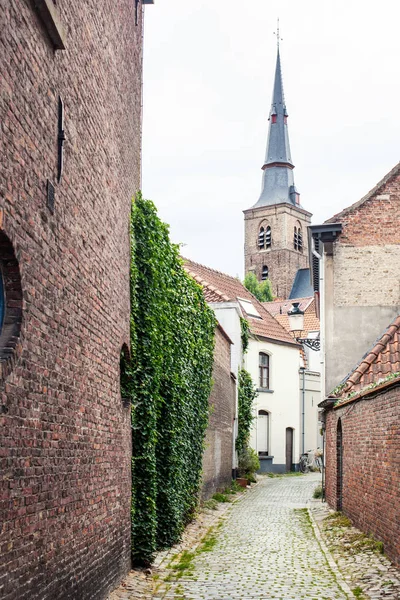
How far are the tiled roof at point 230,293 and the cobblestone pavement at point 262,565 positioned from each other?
1074cm

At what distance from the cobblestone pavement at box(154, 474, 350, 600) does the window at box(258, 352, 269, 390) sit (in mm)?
17745

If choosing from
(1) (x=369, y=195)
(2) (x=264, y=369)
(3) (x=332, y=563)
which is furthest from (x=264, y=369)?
(3) (x=332, y=563)

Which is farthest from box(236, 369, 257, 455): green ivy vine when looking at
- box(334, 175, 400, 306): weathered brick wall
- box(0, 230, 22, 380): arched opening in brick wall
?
box(0, 230, 22, 380): arched opening in brick wall

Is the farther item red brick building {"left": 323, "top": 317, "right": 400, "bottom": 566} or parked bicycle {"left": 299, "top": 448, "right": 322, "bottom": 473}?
parked bicycle {"left": 299, "top": 448, "right": 322, "bottom": 473}

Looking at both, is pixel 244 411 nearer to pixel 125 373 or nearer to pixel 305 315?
pixel 125 373

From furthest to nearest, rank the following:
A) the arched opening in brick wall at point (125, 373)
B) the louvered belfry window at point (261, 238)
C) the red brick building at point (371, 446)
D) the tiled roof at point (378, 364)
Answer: the louvered belfry window at point (261, 238) < the tiled roof at point (378, 364) < the red brick building at point (371, 446) < the arched opening in brick wall at point (125, 373)

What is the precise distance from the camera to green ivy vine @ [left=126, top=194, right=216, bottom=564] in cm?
1030

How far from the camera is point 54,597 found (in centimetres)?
602

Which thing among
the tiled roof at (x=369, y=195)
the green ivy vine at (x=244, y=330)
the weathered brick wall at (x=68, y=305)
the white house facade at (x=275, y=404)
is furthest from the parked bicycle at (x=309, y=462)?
the weathered brick wall at (x=68, y=305)

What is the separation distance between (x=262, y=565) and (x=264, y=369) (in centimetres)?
2535

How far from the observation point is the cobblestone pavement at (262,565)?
8.95 meters

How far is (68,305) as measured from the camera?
6.62 meters

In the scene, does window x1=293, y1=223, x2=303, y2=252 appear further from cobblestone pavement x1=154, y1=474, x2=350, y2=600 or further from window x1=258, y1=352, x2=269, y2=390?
cobblestone pavement x1=154, y1=474, x2=350, y2=600

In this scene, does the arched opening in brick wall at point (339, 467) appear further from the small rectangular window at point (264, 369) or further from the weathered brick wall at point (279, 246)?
the weathered brick wall at point (279, 246)
